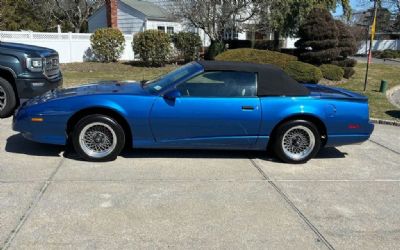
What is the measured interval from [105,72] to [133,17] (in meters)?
10.4

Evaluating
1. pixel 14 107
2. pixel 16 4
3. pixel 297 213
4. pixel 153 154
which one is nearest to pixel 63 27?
pixel 16 4

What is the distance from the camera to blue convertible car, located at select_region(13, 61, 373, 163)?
524cm

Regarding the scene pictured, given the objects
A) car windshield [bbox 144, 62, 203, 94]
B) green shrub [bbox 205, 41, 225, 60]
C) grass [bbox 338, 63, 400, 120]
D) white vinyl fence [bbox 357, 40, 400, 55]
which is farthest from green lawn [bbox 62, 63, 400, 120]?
white vinyl fence [bbox 357, 40, 400, 55]

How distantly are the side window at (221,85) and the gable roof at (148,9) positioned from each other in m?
19.5

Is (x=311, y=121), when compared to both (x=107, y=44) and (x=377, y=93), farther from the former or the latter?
(x=107, y=44)

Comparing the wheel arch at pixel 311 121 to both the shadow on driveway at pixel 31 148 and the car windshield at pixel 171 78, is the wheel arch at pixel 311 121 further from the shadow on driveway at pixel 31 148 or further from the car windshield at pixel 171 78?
the shadow on driveway at pixel 31 148

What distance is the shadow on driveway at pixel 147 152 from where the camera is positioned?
18.5 ft

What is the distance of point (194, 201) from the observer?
425 cm

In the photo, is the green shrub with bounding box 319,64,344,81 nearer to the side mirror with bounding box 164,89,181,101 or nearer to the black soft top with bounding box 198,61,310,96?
the black soft top with bounding box 198,61,310,96

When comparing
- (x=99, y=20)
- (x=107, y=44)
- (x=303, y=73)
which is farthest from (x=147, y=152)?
(x=99, y=20)

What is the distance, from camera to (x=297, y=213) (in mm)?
4090

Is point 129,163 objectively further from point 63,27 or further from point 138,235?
point 63,27

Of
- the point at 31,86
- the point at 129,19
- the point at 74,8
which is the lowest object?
the point at 31,86

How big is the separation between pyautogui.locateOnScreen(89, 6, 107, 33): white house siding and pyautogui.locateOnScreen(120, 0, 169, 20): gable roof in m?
1.74
